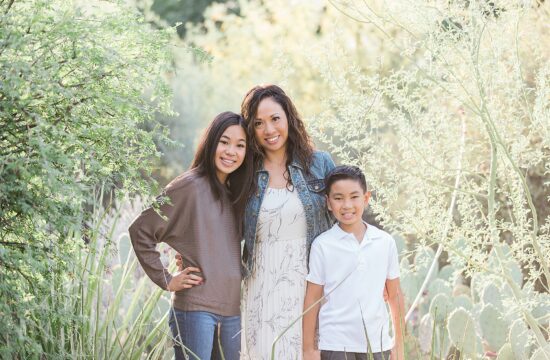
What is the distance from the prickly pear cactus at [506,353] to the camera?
15.4 ft

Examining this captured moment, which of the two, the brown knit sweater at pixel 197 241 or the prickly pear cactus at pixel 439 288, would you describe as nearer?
the brown knit sweater at pixel 197 241

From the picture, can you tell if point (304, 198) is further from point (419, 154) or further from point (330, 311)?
point (419, 154)

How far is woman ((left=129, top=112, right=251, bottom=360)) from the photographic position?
3.49m

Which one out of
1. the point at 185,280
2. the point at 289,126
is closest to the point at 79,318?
the point at 185,280

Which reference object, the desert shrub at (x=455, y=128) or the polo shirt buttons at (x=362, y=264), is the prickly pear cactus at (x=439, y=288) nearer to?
the desert shrub at (x=455, y=128)

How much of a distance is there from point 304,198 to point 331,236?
246 mm

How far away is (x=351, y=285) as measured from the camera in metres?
3.42

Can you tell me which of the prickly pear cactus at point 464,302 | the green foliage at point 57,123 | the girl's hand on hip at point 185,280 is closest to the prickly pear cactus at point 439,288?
the prickly pear cactus at point 464,302

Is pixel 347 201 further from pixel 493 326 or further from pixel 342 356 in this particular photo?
pixel 493 326

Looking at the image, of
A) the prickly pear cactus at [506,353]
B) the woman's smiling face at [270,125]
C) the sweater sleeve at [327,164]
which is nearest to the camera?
the woman's smiling face at [270,125]

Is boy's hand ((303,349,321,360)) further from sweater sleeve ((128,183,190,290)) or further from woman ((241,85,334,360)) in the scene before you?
sweater sleeve ((128,183,190,290))

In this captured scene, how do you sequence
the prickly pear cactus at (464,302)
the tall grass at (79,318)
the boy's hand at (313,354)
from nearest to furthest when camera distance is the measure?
the tall grass at (79,318), the boy's hand at (313,354), the prickly pear cactus at (464,302)

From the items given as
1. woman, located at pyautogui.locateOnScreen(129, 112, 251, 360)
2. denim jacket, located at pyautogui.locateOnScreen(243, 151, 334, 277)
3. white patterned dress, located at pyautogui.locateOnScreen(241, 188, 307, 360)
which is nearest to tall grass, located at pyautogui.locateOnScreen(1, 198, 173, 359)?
woman, located at pyautogui.locateOnScreen(129, 112, 251, 360)

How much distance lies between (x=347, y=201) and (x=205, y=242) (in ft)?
1.95
